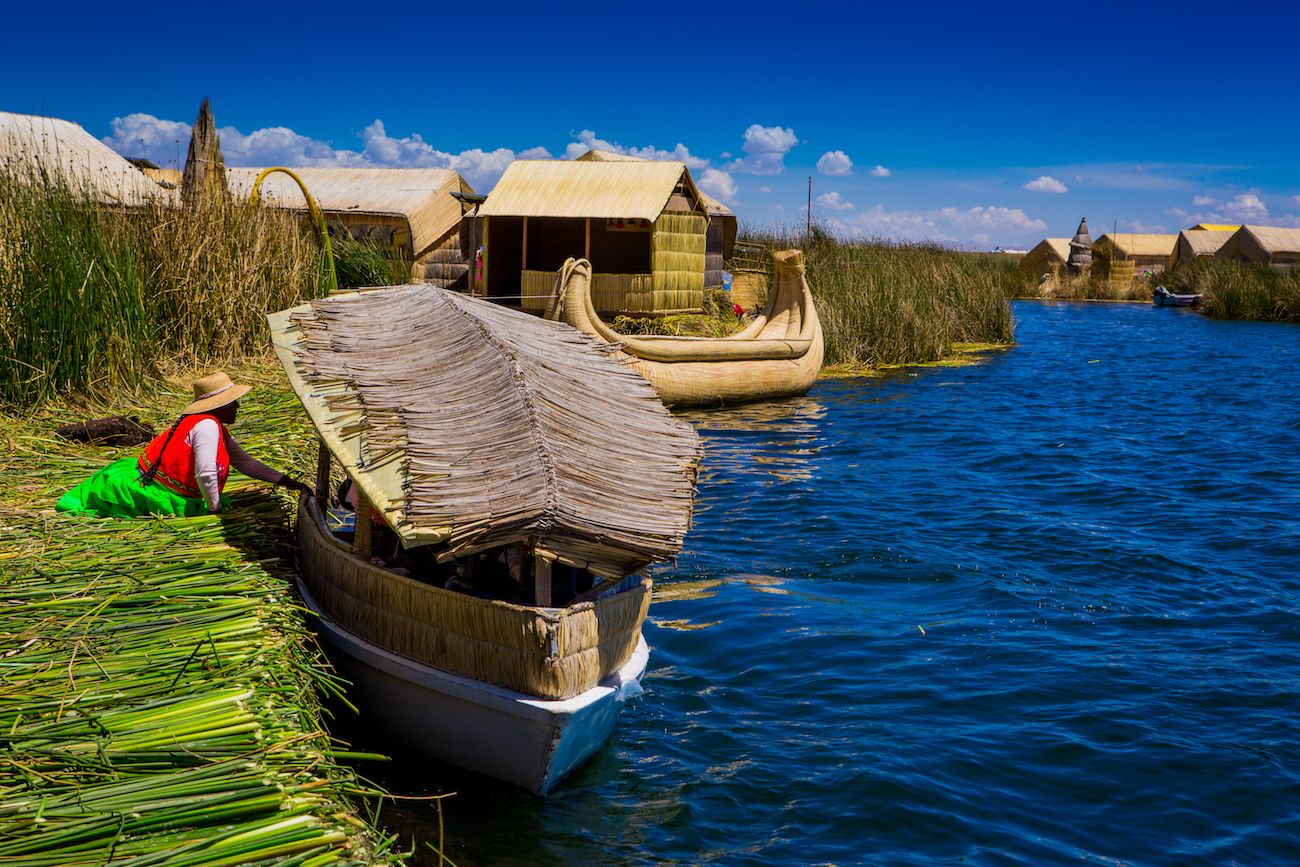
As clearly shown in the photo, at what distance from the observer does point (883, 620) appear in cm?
752

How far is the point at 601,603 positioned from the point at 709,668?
2307mm

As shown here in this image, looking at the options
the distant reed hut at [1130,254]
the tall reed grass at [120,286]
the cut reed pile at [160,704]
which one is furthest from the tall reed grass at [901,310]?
the distant reed hut at [1130,254]

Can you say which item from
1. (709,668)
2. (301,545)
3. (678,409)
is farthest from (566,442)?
(678,409)

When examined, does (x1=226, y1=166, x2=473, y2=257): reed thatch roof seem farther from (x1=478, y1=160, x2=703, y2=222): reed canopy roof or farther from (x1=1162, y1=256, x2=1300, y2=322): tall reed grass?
(x1=1162, y1=256, x2=1300, y2=322): tall reed grass

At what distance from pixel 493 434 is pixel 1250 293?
3856 cm

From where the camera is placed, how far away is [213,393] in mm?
6008

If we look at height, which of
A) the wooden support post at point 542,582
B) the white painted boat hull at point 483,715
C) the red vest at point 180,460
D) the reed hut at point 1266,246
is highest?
the reed hut at point 1266,246

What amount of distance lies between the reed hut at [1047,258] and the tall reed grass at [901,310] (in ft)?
95.5

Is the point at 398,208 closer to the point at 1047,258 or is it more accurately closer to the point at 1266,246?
the point at 1266,246

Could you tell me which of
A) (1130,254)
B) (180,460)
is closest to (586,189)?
(180,460)

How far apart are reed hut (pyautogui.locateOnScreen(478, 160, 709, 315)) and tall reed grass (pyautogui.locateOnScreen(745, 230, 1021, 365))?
2.57m

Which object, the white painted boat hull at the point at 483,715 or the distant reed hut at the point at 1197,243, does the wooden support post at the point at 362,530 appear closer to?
the white painted boat hull at the point at 483,715

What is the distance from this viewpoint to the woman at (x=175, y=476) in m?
5.73

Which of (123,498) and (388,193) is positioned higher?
(388,193)
